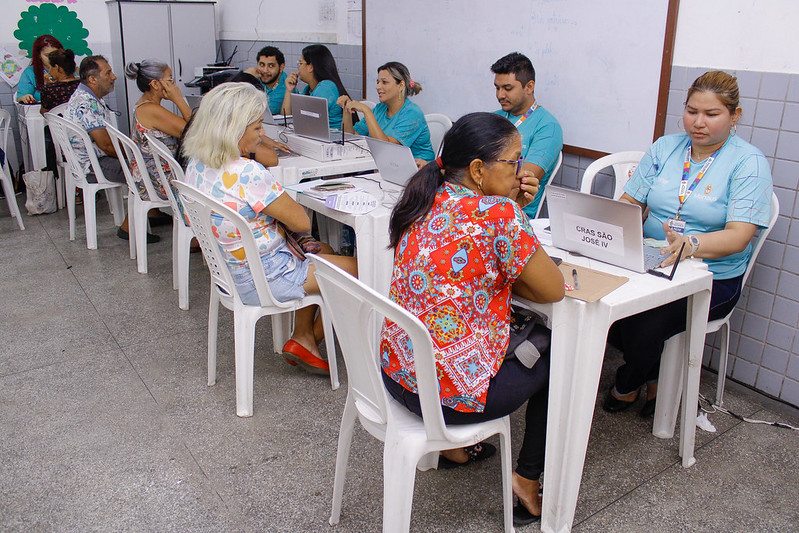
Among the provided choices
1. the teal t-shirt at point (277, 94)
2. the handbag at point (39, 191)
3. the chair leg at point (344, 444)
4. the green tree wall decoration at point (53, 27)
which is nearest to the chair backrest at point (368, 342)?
the chair leg at point (344, 444)

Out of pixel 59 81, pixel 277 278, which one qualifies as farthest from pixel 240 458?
pixel 59 81

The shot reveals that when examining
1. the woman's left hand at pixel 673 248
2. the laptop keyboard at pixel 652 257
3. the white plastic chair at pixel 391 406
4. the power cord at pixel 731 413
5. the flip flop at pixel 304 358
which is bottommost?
the power cord at pixel 731 413

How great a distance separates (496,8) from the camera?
3.50 meters

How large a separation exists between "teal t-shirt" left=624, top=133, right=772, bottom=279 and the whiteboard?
54 cm

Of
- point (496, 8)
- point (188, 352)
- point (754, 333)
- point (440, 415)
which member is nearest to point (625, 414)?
point (754, 333)

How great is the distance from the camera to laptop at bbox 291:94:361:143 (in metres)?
3.37

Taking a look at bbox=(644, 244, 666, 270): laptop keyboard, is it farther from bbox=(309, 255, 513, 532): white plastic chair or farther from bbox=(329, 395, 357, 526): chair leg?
bbox=(329, 395, 357, 526): chair leg

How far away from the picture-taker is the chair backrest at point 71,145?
162 inches

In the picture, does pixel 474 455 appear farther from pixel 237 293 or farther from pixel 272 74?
pixel 272 74

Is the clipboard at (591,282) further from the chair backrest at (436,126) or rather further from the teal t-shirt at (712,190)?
the chair backrest at (436,126)

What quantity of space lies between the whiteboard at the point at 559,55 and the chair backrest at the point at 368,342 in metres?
1.86

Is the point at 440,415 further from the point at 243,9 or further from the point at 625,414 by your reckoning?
the point at 243,9

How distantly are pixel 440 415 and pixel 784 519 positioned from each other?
1.14 metres

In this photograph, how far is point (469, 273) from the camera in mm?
1590
